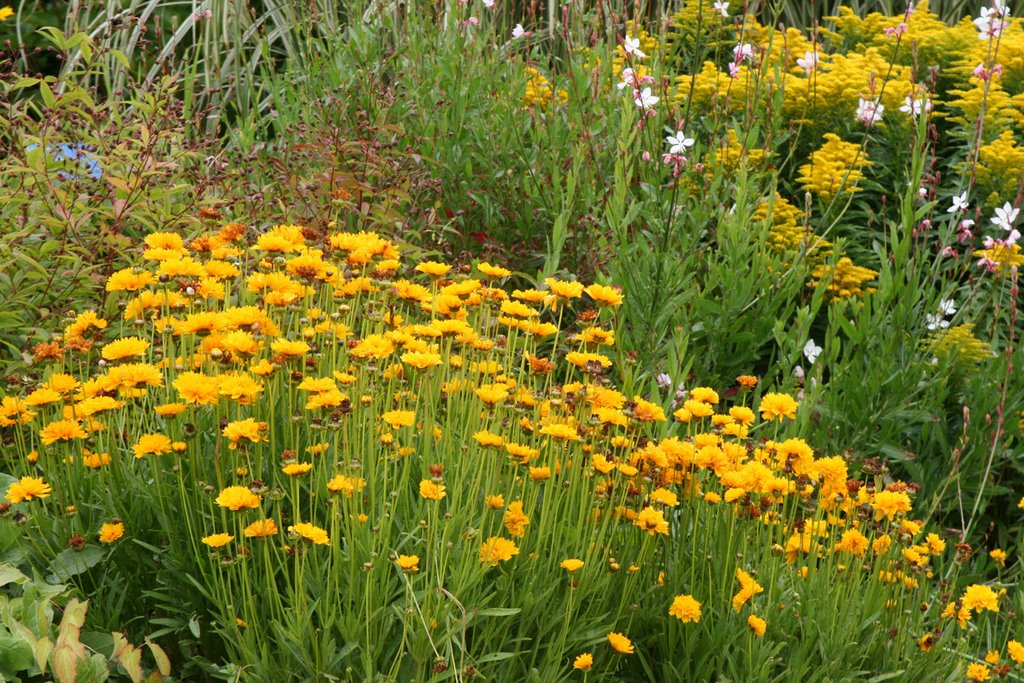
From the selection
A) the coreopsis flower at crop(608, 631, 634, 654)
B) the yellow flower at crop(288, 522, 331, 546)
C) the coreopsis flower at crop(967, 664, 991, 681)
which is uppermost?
the yellow flower at crop(288, 522, 331, 546)

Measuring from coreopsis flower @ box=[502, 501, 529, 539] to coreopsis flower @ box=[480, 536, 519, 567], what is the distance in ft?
0.20

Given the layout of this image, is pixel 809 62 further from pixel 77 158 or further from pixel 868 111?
pixel 77 158

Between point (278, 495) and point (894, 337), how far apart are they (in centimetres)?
201

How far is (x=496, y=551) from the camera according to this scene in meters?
Result: 1.72

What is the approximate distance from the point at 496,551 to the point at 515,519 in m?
0.10

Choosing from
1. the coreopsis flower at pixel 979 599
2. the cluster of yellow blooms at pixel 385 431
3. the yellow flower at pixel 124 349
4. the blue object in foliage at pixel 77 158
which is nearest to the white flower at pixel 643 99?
the cluster of yellow blooms at pixel 385 431

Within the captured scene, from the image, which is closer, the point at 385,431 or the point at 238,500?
the point at 238,500

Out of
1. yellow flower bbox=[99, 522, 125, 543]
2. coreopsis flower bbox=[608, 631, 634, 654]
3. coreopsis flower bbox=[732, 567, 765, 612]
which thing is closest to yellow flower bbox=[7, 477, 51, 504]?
yellow flower bbox=[99, 522, 125, 543]

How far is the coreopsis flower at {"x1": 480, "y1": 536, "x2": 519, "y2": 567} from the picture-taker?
1.71m

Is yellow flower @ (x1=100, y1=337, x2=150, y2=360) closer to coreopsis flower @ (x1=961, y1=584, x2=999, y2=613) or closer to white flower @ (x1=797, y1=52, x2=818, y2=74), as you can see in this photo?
coreopsis flower @ (x1=961, y1=584, x2=999, y2=613)

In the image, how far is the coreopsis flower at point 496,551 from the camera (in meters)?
1.71

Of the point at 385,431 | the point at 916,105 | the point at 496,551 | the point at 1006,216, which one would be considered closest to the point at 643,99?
the point at 916,105

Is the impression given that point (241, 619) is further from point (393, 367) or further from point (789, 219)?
point (789, 219)

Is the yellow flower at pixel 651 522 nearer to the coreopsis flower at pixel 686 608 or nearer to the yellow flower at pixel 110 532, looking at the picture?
the coreopsis flower at pixel 686 608
